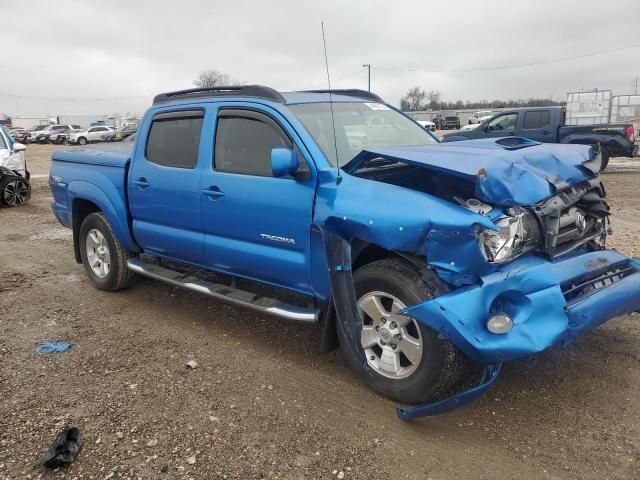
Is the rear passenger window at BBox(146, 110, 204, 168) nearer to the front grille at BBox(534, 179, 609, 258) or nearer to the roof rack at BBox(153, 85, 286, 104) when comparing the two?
the roof rack at BBox(153, 85, 286, 104)

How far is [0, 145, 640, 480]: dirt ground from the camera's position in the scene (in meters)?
2.80

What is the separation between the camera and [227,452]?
293cm

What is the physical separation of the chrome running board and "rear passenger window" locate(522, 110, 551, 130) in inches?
503

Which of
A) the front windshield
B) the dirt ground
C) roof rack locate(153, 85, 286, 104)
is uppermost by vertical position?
roof rack locate(153, 85, 286, 104)

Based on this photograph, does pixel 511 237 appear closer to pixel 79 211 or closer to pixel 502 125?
pixel 79 211

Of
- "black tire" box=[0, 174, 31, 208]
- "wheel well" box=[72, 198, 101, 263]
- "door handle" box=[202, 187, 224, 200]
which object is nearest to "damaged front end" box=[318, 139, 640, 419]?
"door handle" box=[202, 187, 224, 200]

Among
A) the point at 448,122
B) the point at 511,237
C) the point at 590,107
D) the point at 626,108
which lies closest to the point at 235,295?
the point at 511,237

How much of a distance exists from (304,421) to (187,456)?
27.8 inches

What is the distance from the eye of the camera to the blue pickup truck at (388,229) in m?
2.84

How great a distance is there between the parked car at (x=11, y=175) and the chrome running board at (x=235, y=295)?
26.5 feet

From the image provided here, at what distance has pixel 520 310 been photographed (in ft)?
9.27

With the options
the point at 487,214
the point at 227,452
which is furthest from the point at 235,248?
the point at 487,214

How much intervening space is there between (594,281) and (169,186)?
334 cm

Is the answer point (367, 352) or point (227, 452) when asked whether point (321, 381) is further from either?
point (227, 452)
